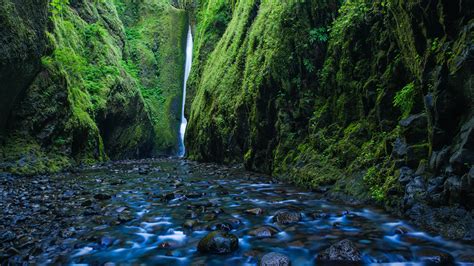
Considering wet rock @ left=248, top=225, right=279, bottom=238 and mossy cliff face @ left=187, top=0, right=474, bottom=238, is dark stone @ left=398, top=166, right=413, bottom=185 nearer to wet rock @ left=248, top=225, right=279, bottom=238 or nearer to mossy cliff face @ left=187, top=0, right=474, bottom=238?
mossy cliff face @ left=187, top=0, right=474, bottom=238

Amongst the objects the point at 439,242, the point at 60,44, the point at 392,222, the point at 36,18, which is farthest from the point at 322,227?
the point at 60,44

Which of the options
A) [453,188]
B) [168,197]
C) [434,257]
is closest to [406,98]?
[453,188]

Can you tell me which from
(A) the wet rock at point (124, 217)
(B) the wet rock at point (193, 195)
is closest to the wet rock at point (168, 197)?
(B) the wet rock at point (193, 195)

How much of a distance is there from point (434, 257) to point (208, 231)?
2.98 meters

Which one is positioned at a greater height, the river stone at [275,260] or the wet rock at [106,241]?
the river stone at [275,260]

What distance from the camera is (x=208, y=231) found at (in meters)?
5.36

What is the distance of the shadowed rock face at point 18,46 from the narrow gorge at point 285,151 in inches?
2.3

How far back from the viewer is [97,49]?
2331 centimetres

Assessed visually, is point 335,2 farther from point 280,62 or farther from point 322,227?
point 322,227

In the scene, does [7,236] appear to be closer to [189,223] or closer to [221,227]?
[189,223]

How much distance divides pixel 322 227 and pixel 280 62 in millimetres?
6877

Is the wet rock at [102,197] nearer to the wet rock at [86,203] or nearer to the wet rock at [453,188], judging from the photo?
the wet rock at [86,203]

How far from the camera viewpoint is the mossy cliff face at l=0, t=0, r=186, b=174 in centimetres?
1362

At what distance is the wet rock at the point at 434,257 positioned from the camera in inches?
150
